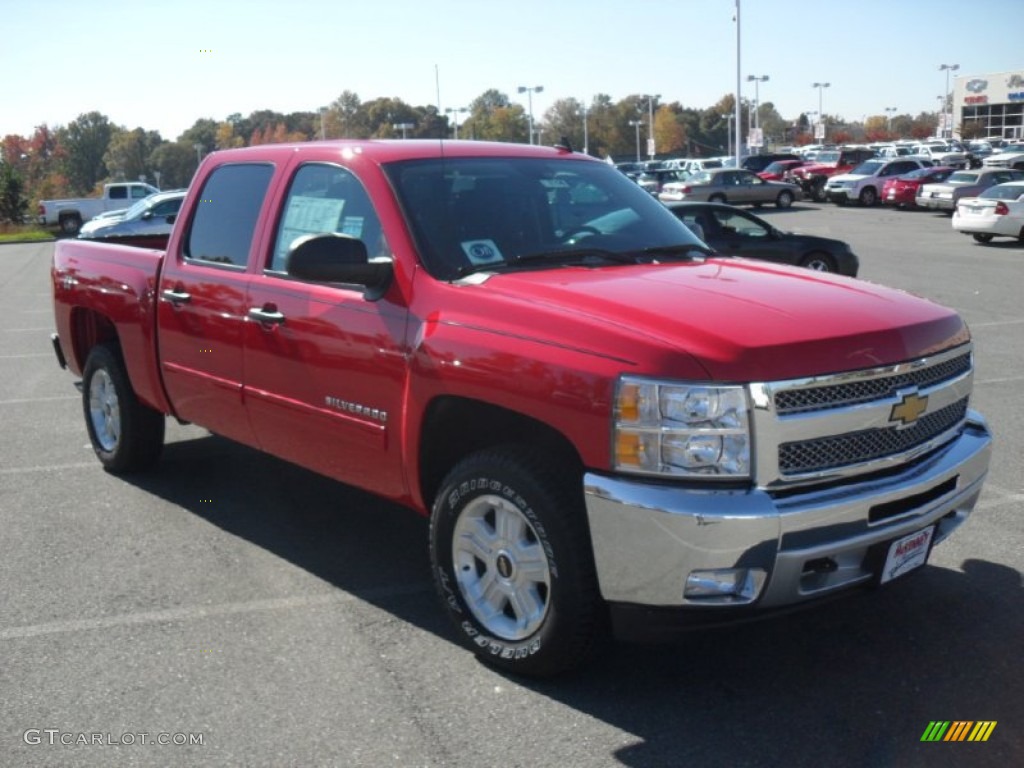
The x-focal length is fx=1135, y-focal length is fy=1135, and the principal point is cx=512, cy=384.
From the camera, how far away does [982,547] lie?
5.38m

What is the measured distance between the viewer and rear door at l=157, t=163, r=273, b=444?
551cm

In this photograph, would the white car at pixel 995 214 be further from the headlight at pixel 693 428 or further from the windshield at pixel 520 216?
the headlight at pixel 693 428

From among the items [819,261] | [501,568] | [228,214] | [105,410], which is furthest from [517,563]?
[819,261]

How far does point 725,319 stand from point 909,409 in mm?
726

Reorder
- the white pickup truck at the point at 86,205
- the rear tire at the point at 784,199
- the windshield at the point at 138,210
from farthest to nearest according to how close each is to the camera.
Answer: the white pickup truck at the point at 86,205 → the rear tire at the point at 784,199 → the windshield at the point at 138,210

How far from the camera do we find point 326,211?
16.9 feet

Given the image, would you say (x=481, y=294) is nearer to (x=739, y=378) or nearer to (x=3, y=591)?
(x=739, y=378)

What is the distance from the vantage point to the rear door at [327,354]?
457 cm

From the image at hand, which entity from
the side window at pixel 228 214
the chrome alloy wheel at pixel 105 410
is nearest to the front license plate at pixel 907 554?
the side window at pixel 228 214

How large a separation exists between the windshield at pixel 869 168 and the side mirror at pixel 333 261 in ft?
130

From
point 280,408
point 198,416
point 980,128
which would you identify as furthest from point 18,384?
point 980,128

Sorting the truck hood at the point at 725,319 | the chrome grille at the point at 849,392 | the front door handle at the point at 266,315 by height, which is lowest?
the chrome grille at the point at 849,392

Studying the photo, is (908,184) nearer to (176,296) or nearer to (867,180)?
(867,180)

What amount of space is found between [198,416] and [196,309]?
60cm
